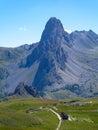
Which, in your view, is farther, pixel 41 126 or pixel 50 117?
pixel 50 117

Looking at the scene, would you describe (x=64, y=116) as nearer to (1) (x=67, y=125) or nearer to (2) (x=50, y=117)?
(2) (x=50, y=117)

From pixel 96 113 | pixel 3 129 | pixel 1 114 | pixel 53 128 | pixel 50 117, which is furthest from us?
pixel 96 113

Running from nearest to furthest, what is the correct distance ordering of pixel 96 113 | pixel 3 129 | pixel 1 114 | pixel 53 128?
pixel 3 129 < pixel 53 128 < pixel 1 114 < pixel 96 113

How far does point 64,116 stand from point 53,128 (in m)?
30.4

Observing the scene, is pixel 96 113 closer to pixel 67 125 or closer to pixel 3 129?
pixel 67 125

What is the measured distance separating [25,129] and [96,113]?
63.9m

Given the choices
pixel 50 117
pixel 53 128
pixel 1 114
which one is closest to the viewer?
pixel 53 128

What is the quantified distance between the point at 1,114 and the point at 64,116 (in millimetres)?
30262

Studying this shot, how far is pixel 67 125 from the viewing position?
127 m

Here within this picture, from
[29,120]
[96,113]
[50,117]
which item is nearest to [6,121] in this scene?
[29,120]

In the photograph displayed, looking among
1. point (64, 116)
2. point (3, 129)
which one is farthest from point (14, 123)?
point (64, 116)

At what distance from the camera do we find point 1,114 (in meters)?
126

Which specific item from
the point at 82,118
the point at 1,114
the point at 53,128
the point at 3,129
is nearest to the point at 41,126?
the point at 53,128

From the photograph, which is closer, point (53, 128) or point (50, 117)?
point (53, 128)
